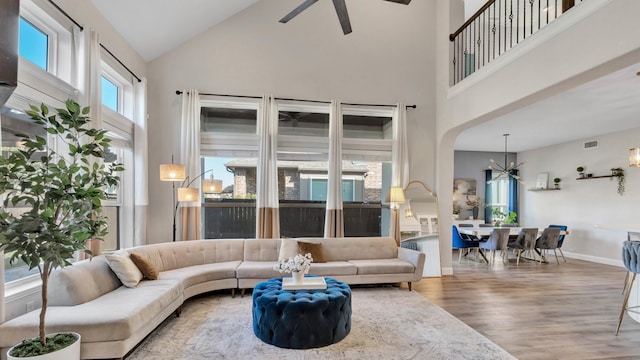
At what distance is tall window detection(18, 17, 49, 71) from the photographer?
3.06m

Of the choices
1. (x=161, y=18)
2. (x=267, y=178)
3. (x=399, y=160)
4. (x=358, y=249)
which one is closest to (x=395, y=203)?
(x=399, y=160)

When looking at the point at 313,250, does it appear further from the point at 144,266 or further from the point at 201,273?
the point at 144,266

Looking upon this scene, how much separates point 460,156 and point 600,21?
735cm

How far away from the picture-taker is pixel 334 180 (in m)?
5.81

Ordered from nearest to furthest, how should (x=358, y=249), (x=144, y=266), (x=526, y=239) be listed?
(x=144, y=266)
(x=358, y=249)
(x=526, y=239)

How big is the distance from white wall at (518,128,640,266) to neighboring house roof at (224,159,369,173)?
6.03 metres

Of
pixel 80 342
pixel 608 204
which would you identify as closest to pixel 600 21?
pixel 80 342

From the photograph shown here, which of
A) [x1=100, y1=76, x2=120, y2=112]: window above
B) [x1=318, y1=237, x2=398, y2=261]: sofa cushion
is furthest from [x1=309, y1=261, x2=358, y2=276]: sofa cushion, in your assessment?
[x1=100, y1=76, x2=120, y2=112]: window above

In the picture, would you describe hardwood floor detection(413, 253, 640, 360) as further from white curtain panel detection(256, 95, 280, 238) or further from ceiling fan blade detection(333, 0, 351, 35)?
ceiling fan blade detection(333, 0, 351, 35)

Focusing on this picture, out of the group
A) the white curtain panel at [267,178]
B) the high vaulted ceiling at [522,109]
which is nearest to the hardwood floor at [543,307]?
the white curtain panel at [267,178]

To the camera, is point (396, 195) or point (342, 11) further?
point (396, 195)

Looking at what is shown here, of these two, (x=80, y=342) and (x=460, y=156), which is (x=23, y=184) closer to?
(x=80, y=342)

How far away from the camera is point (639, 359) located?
2.89m

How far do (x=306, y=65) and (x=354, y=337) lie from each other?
182 inches
